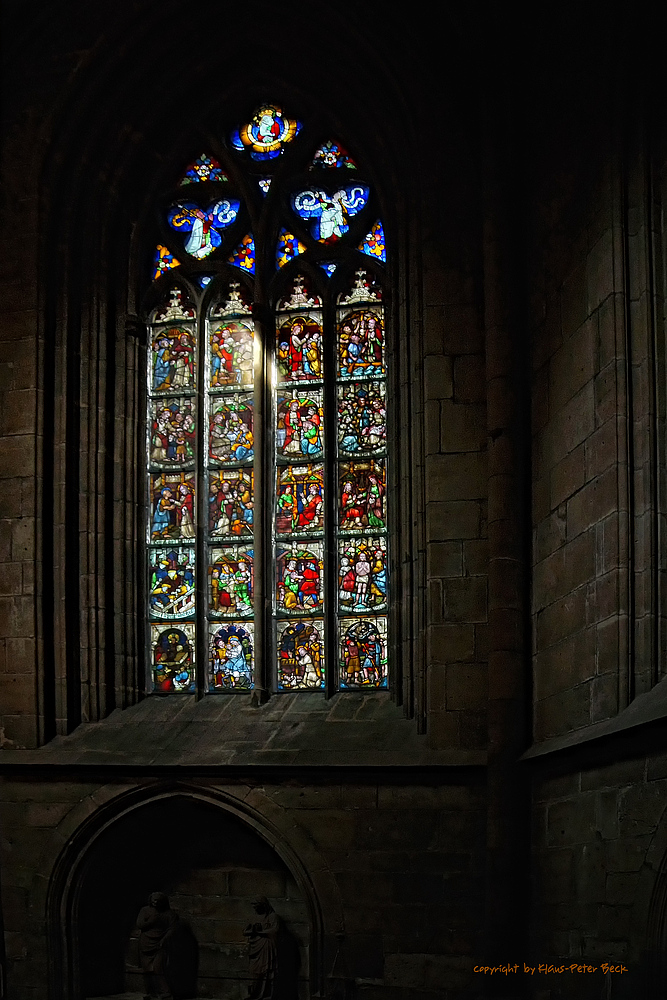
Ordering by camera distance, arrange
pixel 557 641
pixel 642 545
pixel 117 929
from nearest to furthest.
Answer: pixel 642 545
pixel 557 641
pixel 117 929

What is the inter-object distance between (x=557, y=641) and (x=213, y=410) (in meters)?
3.59

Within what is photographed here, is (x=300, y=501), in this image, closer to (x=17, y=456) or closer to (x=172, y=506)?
(x=172, y=506)

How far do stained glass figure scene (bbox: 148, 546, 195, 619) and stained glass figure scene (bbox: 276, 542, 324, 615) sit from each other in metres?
0.67

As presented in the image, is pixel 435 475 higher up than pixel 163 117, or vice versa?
pixel 163 117

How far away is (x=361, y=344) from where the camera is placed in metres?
11.8

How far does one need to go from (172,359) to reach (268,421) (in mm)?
980

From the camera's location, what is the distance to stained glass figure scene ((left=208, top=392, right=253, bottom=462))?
11906mm

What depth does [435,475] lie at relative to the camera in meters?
10.6

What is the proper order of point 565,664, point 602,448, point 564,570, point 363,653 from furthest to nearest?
point 363,653 → point 564,570 → point 565,664 → point 602,448

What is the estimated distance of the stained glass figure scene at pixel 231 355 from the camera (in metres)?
12.1

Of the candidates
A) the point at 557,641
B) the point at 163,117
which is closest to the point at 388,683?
the point at 557,641

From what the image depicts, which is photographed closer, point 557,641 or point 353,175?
point 557,641

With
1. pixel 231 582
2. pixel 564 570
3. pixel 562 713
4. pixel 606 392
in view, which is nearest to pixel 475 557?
pixel 564 570

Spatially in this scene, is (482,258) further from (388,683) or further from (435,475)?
(388,683)
